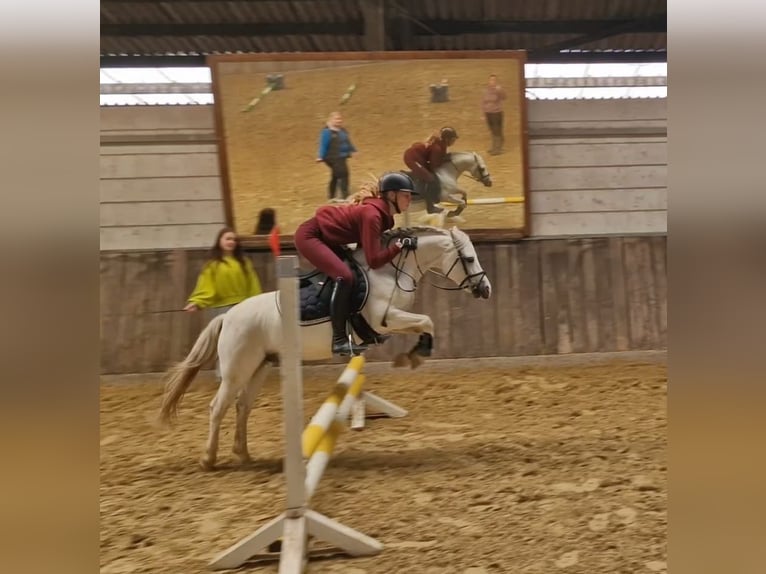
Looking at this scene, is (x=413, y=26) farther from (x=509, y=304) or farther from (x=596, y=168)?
(x=509, y=304)

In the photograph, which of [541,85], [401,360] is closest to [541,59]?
[541,85]

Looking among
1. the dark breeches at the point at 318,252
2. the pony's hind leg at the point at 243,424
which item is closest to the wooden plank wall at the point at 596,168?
the dark breeches at the point at 318,252

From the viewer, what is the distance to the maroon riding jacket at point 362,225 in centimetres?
101

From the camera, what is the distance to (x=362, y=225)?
102cm

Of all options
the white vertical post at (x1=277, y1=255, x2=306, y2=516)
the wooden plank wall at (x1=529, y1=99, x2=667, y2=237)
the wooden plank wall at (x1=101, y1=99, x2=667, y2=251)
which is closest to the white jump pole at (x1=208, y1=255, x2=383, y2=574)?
the white vertical post at (x1=277, y1=255, x2=306, y2=516)

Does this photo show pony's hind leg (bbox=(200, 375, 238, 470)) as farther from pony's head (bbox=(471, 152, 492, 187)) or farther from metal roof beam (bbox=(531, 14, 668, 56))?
metal roof beam (bbox=(531, 14, 668, 56))

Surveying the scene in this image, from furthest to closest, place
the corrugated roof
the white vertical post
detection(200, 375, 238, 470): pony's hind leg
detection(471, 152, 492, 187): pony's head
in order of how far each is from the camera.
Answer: detection(471, 152, 492, 187): pony's head → detection(200, 375, 238, 470): pony's hind leg → the corrugated roof → the white vertical post

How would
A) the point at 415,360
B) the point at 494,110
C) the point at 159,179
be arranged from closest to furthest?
the point at 159,179 → the point at 494,110 → the point at 415,360

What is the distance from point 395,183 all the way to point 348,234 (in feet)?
0.46

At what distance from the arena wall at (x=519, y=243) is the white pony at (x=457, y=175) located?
10cm

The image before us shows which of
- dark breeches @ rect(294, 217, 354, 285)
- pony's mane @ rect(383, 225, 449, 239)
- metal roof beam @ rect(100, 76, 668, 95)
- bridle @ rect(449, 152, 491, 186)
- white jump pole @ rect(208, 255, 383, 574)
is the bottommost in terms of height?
white jump pole @ rect(208, 255, 383, 574)

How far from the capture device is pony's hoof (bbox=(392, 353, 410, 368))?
111 cm

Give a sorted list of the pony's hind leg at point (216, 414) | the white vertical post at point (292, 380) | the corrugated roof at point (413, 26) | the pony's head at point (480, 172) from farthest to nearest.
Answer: the pony's head at point (480, 172)
the pony's hind leg at point (216, 414)
the corrugated roof at point (413, 26)
the white vertical post at point (292, 380)

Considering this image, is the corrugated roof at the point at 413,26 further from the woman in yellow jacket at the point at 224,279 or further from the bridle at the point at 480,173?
the woman in yellow jacket at the point at 224,279
